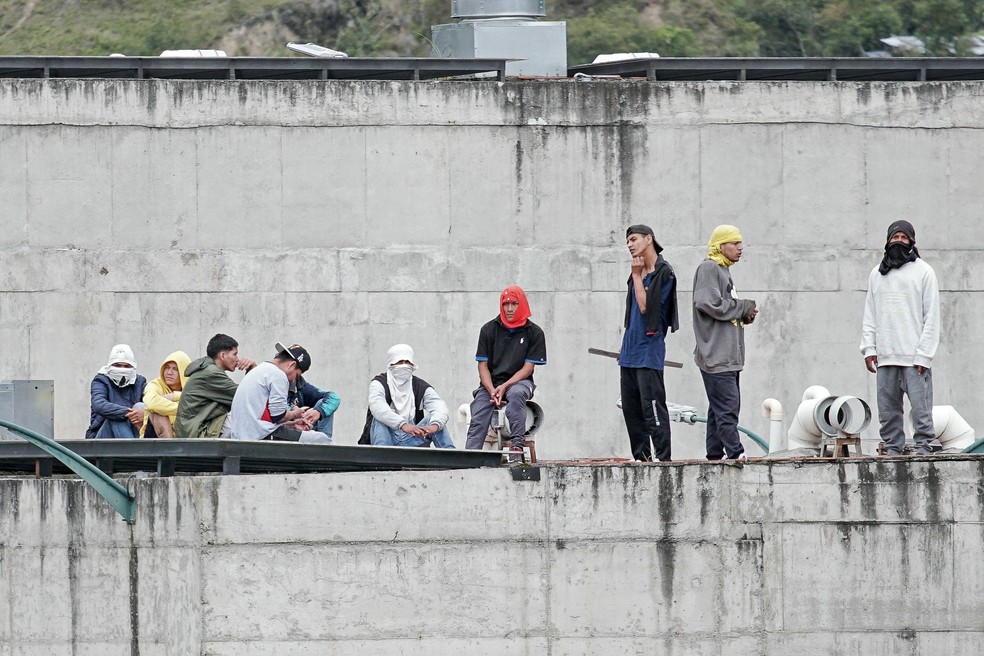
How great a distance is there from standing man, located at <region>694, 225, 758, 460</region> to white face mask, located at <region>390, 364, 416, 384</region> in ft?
6.74

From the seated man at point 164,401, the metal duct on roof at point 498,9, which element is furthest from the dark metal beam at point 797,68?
the seated man at point 164,401

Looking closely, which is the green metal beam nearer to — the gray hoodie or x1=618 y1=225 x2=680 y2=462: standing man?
x1=618 y1=225 x2=680 y2=462: standing man

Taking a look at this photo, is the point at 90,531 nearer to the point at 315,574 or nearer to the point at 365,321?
the point at 315,574

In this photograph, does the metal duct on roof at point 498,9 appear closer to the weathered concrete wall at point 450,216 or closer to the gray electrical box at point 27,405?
the weathered concrete wall at point 450,216

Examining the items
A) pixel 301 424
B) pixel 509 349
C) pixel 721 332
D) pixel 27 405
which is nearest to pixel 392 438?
pixel 301 424

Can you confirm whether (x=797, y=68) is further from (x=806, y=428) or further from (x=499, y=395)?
(x=499, y=395)

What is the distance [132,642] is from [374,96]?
283 inches

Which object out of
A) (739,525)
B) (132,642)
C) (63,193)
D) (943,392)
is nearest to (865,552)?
(739,525)

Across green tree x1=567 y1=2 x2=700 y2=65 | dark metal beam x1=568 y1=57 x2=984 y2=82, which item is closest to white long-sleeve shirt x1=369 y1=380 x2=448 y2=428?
dark metal beam x1=568 y1=57 x2=984 y2=82

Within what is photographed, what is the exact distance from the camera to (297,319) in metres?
16.1

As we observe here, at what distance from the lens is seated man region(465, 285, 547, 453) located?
1147 centimetres

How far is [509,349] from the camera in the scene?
456 inches

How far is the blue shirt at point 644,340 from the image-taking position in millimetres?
10828

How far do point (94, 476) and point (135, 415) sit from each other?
5.51 feet
